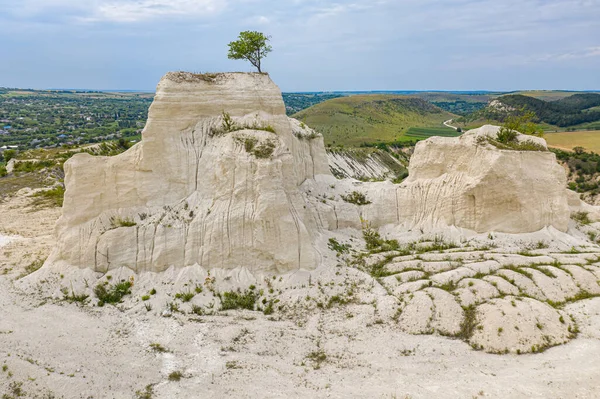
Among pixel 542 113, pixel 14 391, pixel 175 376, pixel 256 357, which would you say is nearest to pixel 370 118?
pixel 542 113

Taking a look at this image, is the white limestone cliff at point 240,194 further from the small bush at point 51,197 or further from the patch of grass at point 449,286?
the small bush at point 51,197

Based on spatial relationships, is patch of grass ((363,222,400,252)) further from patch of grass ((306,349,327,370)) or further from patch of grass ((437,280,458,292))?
patch of grass ((306,349,327,370))

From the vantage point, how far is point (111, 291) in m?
19.2

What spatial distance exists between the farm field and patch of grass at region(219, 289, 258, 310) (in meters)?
82.4

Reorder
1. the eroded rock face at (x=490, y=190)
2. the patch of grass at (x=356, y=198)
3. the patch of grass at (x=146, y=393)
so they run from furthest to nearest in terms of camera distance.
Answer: the patch of grass at (x=356, y=198), the eroded rock face at (x=490, y=190), the patch of grass at (x=146, y=393)

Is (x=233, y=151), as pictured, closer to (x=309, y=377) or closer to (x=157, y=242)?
(x=157, y=242)

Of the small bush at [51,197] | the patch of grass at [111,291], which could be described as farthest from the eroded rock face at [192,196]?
the small bush at [51,197]

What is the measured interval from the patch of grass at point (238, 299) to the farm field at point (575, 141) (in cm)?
8243

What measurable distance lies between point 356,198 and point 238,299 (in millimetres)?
12394

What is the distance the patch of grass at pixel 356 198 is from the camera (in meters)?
27.3

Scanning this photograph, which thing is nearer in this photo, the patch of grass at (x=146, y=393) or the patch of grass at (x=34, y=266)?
the patch of grass at (x=146, y=393)

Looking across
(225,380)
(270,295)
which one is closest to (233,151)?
(270,295)

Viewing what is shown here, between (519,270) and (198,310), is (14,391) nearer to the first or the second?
(198,310)

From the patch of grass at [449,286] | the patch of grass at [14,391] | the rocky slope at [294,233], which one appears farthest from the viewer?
the patch of grass at [449,286]
